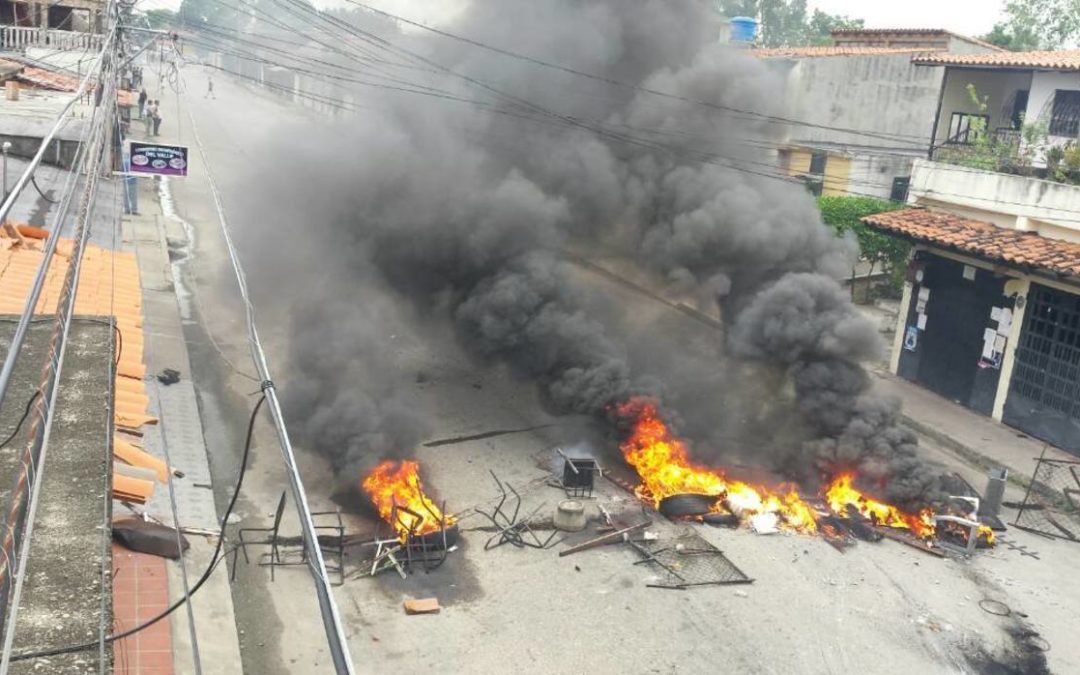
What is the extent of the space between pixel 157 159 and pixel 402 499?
10773 mm

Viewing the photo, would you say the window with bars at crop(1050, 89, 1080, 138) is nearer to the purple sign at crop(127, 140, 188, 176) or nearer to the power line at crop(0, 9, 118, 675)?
the purple sign at crop(127, 140, 188, 176)

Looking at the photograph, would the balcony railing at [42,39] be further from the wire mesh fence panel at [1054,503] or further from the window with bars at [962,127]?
the wire mesh fence panel at [1054,503]

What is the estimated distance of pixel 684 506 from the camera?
11.3 metres

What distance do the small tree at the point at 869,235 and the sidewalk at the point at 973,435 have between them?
676 centimetres

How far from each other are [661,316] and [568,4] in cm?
743

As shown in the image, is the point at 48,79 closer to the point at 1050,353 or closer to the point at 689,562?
the point at 689,562

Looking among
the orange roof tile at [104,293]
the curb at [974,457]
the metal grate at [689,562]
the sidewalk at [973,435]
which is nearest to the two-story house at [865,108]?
the sidewalk at [973,435]

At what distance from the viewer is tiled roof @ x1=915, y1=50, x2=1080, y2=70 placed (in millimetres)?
17719

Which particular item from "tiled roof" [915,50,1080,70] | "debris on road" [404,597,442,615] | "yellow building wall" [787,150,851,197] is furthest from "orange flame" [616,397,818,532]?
"yellow building wall" [787,150,851,197]

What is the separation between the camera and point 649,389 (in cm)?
1316

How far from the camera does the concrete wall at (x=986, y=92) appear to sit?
65.9 ft

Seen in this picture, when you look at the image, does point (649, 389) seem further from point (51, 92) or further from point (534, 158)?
point (51, 92)

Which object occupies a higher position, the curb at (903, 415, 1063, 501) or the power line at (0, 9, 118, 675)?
the power line at (0, 9, 118, 675)

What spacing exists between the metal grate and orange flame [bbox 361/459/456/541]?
7.78 ft
